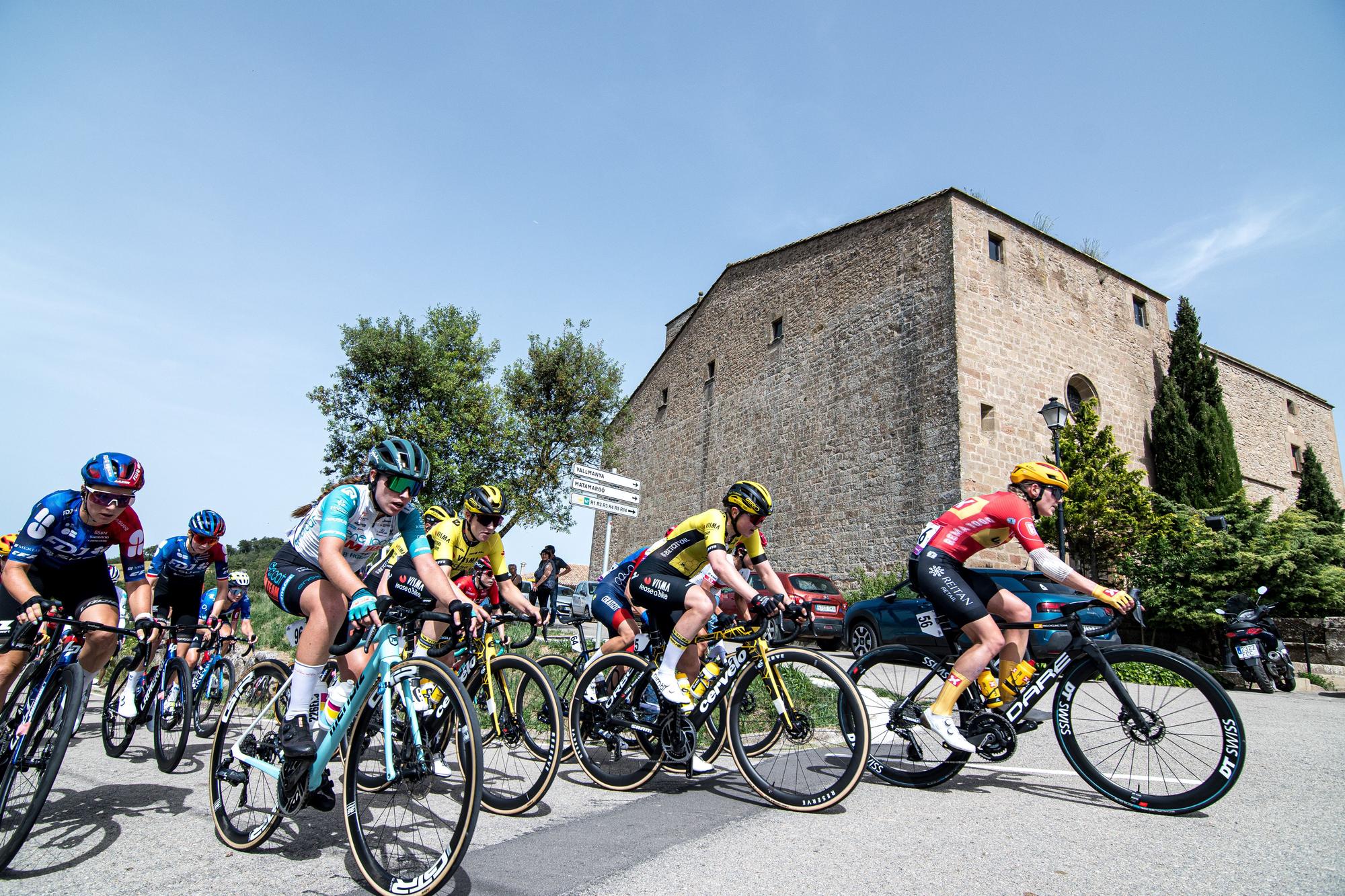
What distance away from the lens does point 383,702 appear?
9.26 feet

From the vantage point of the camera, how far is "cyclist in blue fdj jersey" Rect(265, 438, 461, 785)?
3.13 metres

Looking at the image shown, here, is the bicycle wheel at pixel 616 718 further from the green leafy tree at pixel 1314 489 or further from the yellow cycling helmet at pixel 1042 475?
the green leafy tree at pixel 1314 489

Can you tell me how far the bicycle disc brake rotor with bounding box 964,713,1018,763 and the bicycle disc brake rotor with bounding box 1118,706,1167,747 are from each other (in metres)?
0.59

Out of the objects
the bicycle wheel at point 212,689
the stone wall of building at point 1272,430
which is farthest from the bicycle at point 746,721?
the stone wall of building at point 1272,430

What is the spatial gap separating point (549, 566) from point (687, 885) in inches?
437

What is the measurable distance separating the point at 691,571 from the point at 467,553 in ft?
5.41

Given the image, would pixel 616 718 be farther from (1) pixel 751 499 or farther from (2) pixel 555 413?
(2) pixel 555 413

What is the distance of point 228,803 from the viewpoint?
11.1 ft

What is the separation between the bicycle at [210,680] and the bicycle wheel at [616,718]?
300cm

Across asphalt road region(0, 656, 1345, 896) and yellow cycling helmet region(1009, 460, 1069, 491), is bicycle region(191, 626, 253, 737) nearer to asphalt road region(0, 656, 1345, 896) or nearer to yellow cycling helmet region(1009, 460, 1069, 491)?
asphalt road region(0, 656, 1345, 896)

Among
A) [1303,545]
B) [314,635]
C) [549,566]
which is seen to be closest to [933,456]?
[1303,545]

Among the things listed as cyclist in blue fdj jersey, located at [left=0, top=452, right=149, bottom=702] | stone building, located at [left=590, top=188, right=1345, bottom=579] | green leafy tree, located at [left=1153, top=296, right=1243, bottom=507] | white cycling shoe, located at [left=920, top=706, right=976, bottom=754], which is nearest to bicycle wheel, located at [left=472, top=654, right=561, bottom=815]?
cyclist in blue fdj jersey, located at [left=0, top=452, right=149, bottom=702]

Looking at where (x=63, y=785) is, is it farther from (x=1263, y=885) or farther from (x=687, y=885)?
(x=1263, y=885)

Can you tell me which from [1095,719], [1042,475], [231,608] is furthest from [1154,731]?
[231,608]
